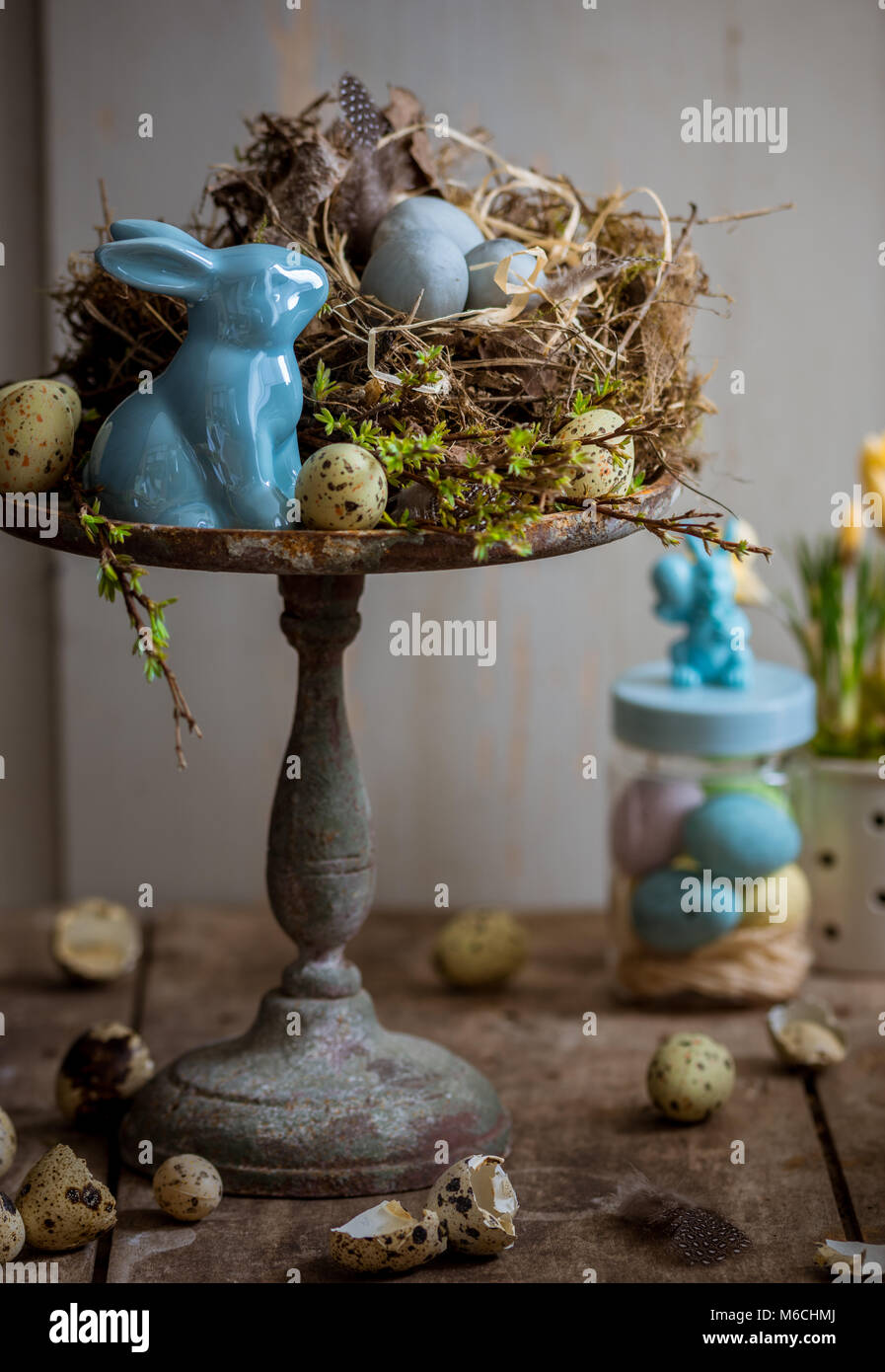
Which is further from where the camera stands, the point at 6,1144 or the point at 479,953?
the point at 479,953

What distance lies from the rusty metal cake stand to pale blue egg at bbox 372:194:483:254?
0.66 ft

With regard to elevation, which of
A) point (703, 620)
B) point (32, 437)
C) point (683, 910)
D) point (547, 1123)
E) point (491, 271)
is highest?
point (491, 271)

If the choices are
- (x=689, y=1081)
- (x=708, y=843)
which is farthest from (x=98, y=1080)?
(x=708, y=843)

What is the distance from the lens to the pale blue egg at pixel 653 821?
4.33 ft

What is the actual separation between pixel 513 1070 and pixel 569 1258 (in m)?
0.28

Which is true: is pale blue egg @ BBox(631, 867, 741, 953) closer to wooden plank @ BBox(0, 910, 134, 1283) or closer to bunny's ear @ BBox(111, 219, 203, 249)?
wooden plank @ BBox(0, 910, 134, 1283)

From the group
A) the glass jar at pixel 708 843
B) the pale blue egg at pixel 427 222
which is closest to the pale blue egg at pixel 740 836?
A: the glass jar at pixel 708 843

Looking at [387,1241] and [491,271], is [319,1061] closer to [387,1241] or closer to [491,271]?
[387,1241]

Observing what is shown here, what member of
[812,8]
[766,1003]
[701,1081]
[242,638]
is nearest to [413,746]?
[242,638]

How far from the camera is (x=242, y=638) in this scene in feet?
5.12

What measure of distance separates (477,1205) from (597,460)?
45 centimetres

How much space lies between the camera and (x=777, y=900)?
1325mm

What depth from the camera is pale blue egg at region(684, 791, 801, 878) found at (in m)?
1.28
